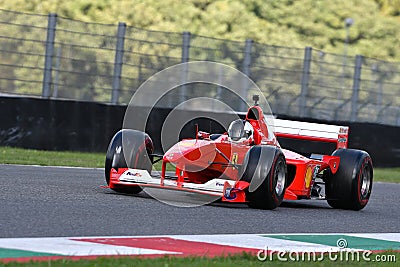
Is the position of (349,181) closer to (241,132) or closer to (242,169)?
(241,132)

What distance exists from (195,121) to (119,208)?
10.0 meters

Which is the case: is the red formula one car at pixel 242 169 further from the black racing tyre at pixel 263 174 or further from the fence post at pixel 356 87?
the fence post at pixel 356 87

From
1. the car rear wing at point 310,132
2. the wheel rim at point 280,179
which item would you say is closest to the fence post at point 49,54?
the car rear wing at point 310,132

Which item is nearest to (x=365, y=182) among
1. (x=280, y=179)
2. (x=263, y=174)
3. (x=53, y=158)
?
(x=280, y=179)

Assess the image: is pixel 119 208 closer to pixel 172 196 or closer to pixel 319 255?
pixel 172 196

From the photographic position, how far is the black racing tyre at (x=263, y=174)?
376 inches

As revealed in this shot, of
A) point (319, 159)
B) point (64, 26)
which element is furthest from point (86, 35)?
point (319, 159)

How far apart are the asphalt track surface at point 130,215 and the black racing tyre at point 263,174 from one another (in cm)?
13

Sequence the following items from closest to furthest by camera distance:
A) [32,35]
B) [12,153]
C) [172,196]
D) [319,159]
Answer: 1. [172,196]
2. [319,159]
3. [12,153]
4. [32,35]

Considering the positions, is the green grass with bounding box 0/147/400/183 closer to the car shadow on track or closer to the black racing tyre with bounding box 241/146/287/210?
the car shadow on track

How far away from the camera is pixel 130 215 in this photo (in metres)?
8.23

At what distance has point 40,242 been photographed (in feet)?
20.5

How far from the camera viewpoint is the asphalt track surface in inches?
285

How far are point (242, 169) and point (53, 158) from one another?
23.9 feet
